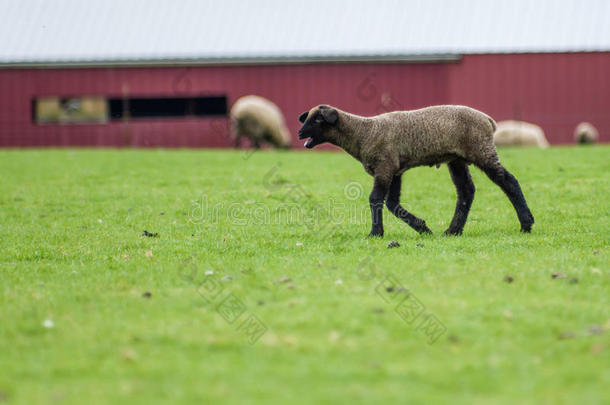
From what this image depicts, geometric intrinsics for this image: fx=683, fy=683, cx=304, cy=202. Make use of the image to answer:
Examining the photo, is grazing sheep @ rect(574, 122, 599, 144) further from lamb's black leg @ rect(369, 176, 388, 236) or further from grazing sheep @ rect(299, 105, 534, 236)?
lamb's black leg @ rect(369, 176, 388, 236)

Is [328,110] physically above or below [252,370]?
above

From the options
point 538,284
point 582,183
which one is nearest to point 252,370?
point 538,284

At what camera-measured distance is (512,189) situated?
29.3ft

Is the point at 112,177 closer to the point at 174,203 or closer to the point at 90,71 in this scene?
the point at 174,203

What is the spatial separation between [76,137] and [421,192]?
21.2m

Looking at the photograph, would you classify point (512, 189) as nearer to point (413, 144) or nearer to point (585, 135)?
→ point (413, 144)

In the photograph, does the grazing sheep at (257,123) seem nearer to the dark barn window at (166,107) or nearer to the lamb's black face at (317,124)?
the dark barn window at (166,107)

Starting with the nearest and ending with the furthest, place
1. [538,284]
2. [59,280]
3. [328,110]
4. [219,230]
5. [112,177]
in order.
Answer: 1. [538,284]
2. [59,280]
3. [328,110]
4. [219,230]
5. [112,177]

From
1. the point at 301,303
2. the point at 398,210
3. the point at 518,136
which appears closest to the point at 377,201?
the point at 398,210

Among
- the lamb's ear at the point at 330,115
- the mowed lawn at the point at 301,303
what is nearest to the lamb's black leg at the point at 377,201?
the mowed lawn at the point at 301,303

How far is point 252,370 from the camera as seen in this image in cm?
457

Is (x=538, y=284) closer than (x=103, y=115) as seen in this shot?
Yes

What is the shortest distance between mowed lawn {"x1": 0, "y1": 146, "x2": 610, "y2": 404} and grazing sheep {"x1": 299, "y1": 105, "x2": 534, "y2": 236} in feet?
1.59

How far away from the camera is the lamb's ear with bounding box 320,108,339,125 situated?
8.91 meters
